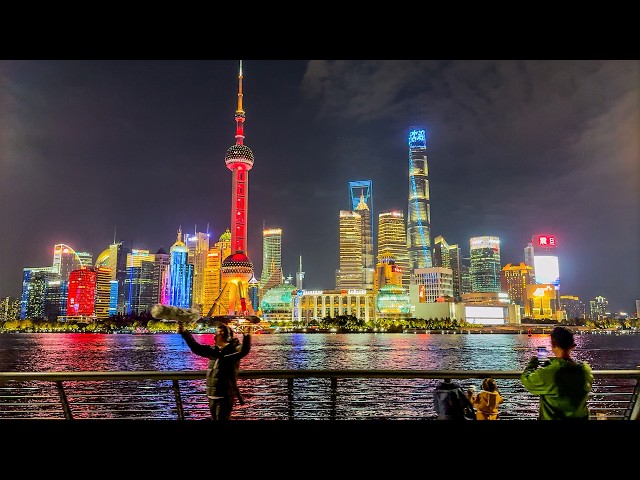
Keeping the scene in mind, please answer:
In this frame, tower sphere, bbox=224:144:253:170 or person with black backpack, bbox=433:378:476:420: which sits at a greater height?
tower sphere, bbox=224:144:253:170

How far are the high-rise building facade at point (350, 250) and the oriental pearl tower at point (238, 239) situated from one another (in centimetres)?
4602

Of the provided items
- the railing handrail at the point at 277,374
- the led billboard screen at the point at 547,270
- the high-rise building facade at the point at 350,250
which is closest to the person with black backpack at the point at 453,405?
the railing handrail at the point at 277,374

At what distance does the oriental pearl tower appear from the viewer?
338 ft

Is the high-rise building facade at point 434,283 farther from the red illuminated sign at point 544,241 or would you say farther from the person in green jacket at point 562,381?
the person in green jacket at point 562,381

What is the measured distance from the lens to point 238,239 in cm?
10625

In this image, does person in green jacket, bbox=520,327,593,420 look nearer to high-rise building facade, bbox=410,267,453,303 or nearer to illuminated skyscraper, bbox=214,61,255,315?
illuminated skyscraper, bbox=214,61,255,315

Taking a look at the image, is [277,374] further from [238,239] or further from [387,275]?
[387,275]

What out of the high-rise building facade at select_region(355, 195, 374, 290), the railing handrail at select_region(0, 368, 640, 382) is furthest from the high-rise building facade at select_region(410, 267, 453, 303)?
the railing handrail at select_region(0, 368, 640, 382)

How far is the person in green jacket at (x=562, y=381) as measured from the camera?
2.60 metres

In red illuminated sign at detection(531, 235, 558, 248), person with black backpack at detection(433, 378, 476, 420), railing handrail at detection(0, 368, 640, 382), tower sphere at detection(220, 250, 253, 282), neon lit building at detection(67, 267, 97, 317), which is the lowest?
person with black backpack at detection(433, 378, 476, 420)

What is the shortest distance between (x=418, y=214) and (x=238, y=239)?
70769 millimetres

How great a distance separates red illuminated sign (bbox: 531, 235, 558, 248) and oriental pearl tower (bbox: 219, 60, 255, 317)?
64.1 metres

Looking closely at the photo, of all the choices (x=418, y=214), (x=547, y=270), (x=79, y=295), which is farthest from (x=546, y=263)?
(x=79, y=295)
